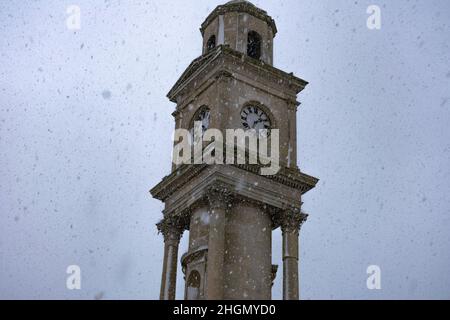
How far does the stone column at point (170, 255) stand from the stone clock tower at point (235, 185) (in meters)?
0.06

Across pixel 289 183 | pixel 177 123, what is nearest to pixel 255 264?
pixel 289 183

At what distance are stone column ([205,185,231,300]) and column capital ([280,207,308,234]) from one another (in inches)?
137

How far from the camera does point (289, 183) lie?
4041cm

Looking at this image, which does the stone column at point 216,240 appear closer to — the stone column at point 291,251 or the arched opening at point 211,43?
the stone column at point 291,251

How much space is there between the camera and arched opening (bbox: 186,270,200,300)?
38.5m

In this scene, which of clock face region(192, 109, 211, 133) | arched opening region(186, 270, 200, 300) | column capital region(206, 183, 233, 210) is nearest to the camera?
column capital region(206, 183, 233, 210)

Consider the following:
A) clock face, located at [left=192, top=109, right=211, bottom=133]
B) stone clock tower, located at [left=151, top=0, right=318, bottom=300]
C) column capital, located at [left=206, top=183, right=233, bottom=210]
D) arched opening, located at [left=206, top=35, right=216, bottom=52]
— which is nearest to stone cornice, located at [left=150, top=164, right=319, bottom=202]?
stone clock tower, located at [left=151, top=0, right=318, bottom=300]

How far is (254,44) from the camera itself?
46438mm

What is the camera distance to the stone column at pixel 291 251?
37.6 m

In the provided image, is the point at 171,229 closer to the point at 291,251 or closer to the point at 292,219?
the point at 292,219

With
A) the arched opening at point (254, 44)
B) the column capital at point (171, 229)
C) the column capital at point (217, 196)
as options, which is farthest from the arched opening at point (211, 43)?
the column capital at point (217, 196)

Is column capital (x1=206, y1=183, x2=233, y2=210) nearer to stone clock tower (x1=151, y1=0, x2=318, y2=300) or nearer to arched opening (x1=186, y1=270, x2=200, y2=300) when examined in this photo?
stone clock tower (x1=151, y1=0, x2=318, y2=300)
